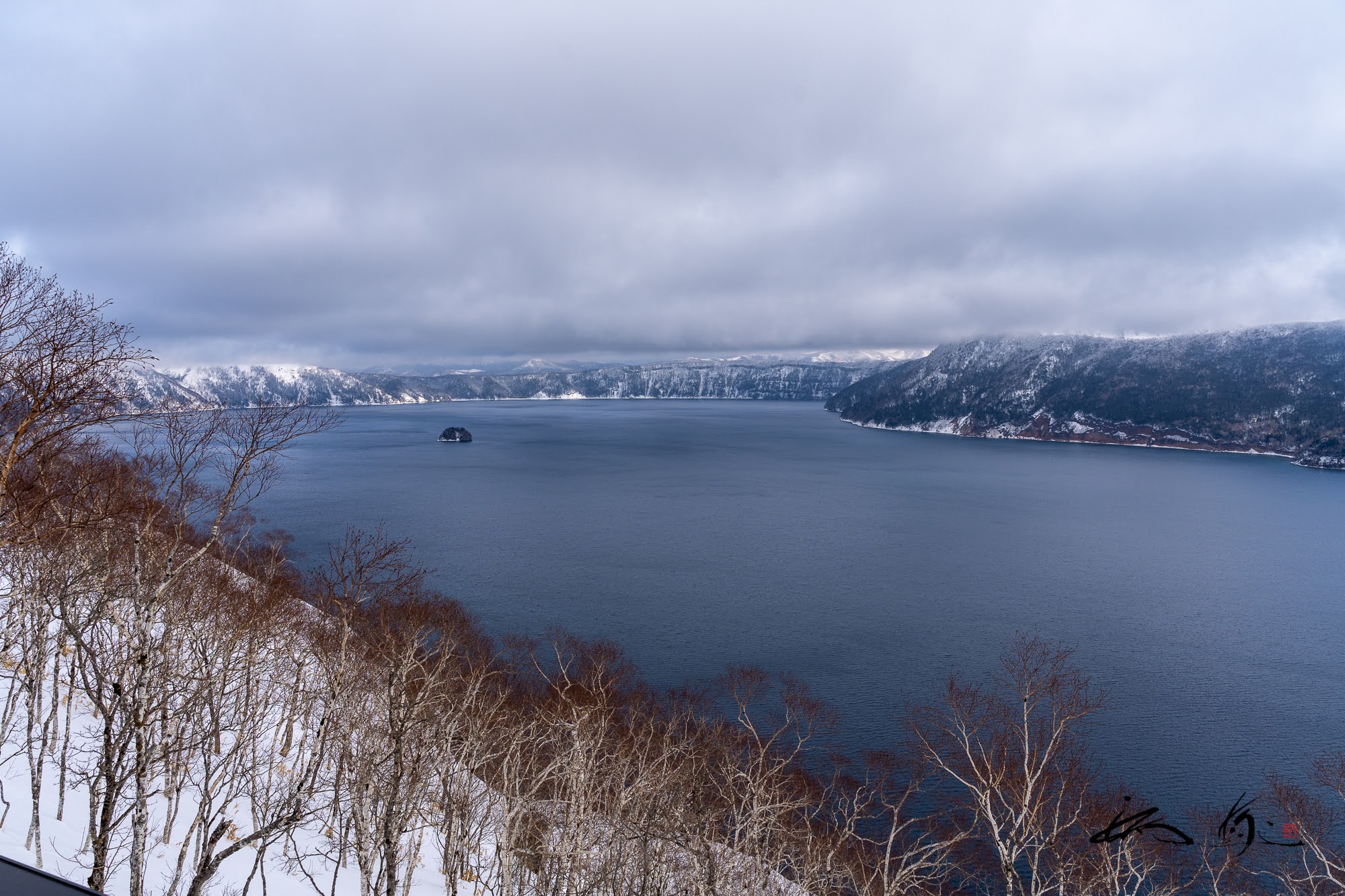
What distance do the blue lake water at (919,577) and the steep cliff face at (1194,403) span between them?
174 ft

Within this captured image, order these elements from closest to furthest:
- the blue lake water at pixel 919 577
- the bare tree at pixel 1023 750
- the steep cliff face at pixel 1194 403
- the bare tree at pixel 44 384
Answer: the bare tree at pixel 44 384 < the bare tree at pixel 1023 750 < the blue lake water at pixel 919 577 < the steep cliff face at pixel 1194 403

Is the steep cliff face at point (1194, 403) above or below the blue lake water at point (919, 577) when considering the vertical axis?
above

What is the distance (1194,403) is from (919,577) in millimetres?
159971

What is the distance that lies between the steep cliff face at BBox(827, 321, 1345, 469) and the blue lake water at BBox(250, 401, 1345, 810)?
53148 mm

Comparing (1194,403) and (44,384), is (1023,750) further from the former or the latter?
(1194,403)

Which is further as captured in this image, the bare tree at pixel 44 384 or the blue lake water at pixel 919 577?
the blue lake water at pixel 919 577

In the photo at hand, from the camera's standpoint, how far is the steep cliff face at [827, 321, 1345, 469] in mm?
138125

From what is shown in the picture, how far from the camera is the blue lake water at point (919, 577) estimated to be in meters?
27.1

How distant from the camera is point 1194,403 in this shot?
522ft

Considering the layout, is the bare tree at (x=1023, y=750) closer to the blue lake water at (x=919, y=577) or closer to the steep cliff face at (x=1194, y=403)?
the blue lake water at (x=919, y=577)

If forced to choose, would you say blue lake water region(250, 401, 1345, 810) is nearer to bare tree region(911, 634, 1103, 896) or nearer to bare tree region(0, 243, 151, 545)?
bare tree region(911, 634, 1103, 896)

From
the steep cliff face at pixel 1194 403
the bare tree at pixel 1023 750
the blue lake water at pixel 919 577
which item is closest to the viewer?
the bare tree at pixel 1023 750

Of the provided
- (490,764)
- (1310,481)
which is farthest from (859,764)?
(1310,481)

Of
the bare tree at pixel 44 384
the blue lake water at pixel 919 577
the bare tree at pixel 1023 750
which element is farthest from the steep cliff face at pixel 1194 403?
the bare tree at pixel 44 384
